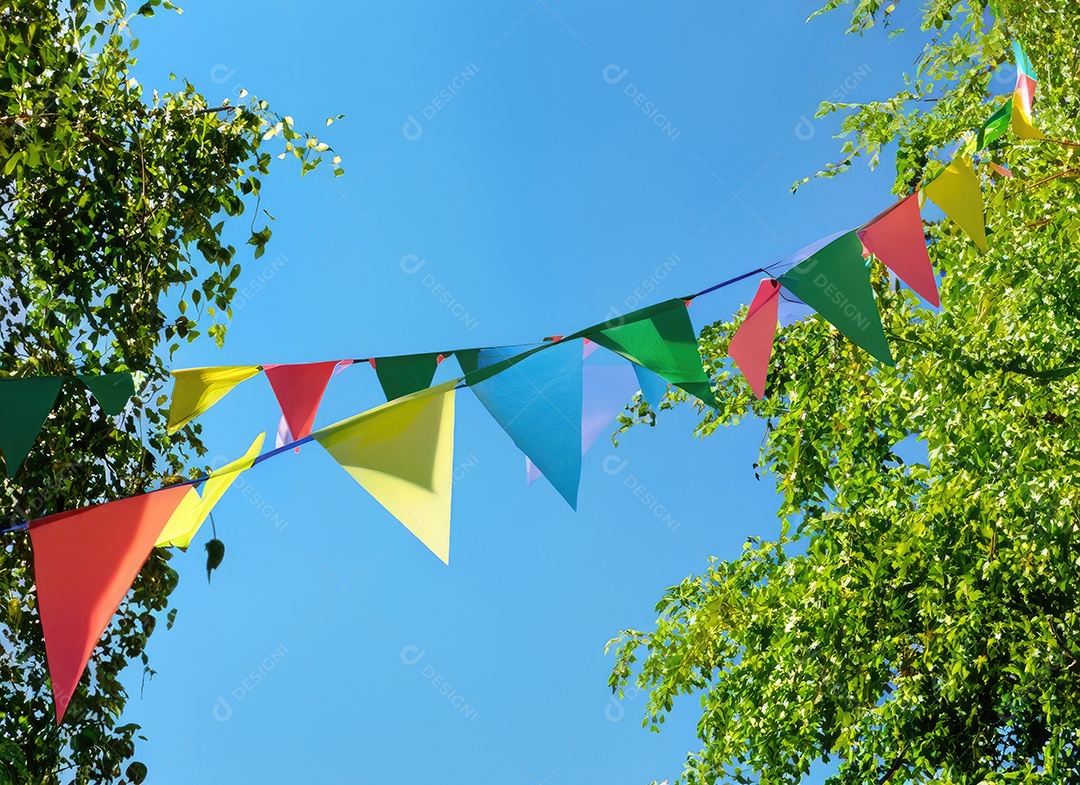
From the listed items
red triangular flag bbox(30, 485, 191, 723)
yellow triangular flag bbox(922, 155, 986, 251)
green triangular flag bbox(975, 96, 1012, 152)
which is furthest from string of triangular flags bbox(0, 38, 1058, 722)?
green triangular flag bbox(975, 96, 1012, 152)

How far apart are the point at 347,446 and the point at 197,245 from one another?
2.07 metres

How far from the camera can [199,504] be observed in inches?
82.4

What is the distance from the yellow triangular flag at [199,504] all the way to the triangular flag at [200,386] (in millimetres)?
336

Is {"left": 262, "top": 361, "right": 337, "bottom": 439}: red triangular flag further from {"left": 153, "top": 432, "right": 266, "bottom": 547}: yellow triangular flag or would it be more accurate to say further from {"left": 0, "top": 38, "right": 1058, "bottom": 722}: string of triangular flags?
{"left": 153, "top": 432, "right": 266, "bottom": 547}: yellow triangular flag

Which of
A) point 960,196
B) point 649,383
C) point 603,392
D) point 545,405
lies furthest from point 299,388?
point 960,196

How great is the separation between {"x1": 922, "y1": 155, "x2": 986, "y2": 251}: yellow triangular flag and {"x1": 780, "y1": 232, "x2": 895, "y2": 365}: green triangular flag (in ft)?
2.36

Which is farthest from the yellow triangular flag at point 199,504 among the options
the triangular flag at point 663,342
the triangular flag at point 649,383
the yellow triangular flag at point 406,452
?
the triangular flag at point 649,383

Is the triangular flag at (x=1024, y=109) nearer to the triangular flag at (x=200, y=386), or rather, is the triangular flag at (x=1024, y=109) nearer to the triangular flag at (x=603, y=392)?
the triangular flag at (x=603, y=392)

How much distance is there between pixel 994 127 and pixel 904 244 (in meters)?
1.23

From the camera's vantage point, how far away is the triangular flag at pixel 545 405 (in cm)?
205

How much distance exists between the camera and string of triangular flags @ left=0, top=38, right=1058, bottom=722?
189 centimetres

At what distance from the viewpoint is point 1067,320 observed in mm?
3920

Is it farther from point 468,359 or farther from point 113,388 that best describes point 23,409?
point 468,359

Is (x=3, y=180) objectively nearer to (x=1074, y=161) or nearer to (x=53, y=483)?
(x=53, y=483)
